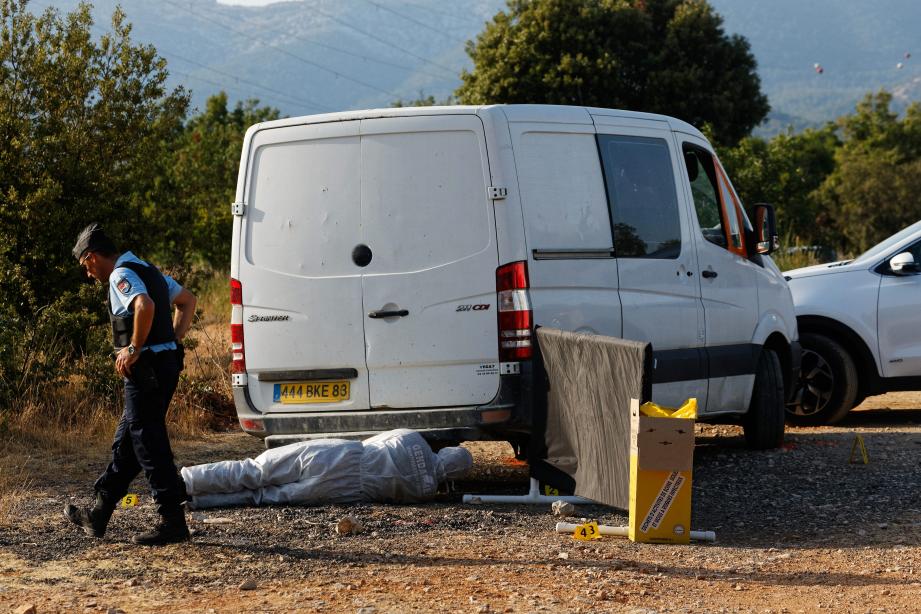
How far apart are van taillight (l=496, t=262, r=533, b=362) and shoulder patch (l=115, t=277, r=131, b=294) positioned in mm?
2204

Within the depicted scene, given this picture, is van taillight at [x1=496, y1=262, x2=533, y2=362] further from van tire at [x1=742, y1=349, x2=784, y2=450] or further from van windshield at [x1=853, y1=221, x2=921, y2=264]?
van windshield at [x1=853, y1=221, x2=921, y2=264]

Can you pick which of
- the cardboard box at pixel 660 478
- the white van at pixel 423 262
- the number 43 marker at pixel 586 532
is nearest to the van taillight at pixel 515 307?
the white van at pixel 423 262

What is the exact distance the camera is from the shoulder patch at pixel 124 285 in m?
6.91

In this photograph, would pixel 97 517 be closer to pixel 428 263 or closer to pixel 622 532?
pixel 428 263

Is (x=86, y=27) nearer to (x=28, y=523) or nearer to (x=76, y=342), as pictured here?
(x=76, y=342)

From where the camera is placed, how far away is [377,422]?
26.9ft

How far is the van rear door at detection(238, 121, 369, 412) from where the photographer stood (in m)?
8.20

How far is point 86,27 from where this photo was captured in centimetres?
1398

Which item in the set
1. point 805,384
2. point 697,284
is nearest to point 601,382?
point 697,284

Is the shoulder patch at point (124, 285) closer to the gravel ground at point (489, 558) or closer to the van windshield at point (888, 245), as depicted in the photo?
the gravel ground at point (489, 558)

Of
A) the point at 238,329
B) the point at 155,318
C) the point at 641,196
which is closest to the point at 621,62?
the point at 641,196

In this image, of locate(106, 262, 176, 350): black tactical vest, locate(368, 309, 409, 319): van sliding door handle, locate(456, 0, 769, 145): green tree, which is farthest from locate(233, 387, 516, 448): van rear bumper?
locate(456, 0, 769, 145): green tree

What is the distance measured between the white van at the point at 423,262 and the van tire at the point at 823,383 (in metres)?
3.52

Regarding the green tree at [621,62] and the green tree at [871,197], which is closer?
the green tree at [621,62]
